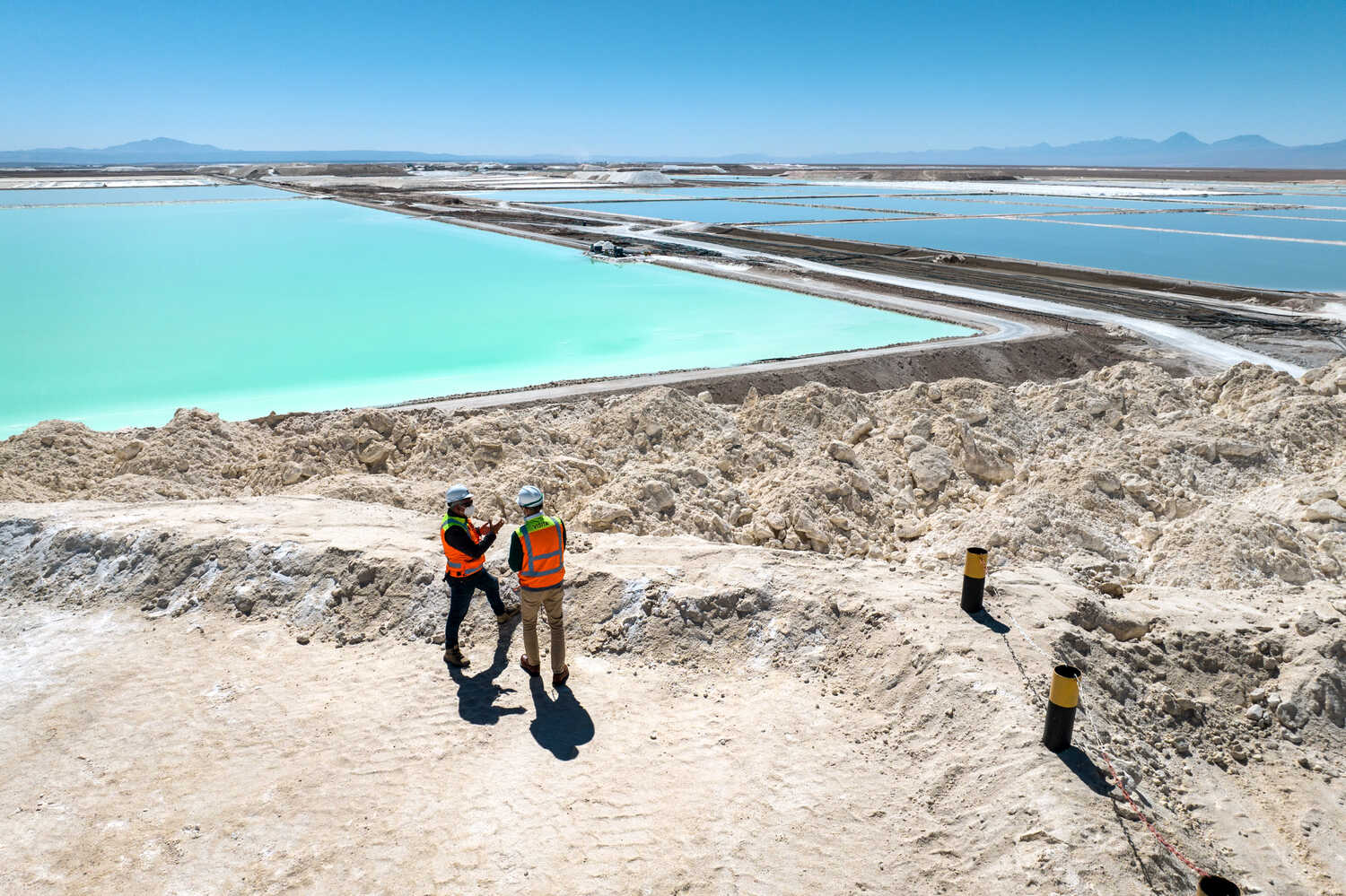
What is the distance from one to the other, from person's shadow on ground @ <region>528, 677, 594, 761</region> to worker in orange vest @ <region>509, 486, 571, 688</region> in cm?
14

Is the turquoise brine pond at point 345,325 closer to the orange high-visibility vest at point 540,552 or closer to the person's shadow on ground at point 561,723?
the orange high-visibility vest at point 540,552

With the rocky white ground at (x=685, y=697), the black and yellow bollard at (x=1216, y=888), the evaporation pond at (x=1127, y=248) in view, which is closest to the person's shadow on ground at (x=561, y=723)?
the rocky white ground at (x=685, y=697)

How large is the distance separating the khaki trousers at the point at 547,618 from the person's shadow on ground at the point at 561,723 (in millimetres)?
185

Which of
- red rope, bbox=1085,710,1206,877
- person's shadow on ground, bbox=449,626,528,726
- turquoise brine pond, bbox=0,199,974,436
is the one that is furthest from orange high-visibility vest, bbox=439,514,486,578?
turquoise brine pond, bbox=0,199,974,436

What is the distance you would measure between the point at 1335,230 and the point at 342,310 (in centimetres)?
4942

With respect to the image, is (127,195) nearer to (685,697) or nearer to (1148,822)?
(685,697)

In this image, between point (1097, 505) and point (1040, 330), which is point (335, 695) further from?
point (1040, 330)

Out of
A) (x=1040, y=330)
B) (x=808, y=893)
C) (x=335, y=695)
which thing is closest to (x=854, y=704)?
(x=808, y=893)

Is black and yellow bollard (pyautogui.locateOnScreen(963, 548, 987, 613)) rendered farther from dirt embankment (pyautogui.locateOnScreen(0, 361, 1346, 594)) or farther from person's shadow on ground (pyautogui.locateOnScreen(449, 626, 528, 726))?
person's shadow on ground (pyautogui.locateOnScreen(449, 626, 528, 726))

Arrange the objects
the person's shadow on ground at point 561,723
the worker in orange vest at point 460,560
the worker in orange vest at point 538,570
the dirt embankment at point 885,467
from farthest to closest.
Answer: the dirt embankment at point 885,467
the worker in orange vest at point 460,560
the worker in orange vest at point 538,570
the person's shadow on ground at point 561,723

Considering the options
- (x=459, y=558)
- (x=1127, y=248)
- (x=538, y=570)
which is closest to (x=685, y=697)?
(x=538, y=570)

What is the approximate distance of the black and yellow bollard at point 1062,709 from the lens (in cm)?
426

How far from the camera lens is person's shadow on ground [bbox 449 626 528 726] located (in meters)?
5.38

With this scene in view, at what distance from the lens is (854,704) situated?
5340mm
